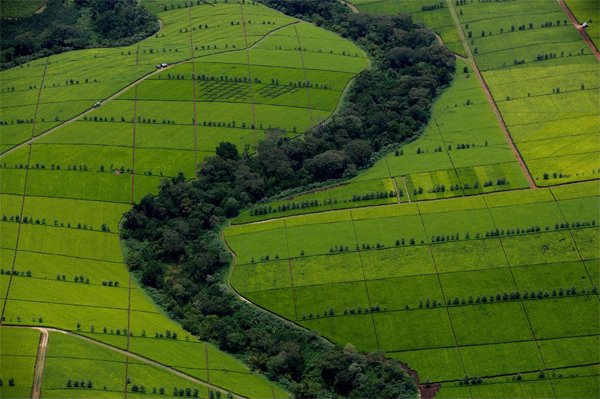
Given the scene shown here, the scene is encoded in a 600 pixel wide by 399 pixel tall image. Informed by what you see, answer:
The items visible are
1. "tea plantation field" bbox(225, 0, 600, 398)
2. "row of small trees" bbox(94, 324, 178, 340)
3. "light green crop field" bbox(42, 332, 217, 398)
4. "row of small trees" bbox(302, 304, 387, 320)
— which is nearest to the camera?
"light green crop field" bbox(42, 332, 217, 398)

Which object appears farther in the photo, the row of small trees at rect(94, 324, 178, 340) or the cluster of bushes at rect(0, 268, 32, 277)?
the cluster of bushes at rect(0, 268, 32, 277)

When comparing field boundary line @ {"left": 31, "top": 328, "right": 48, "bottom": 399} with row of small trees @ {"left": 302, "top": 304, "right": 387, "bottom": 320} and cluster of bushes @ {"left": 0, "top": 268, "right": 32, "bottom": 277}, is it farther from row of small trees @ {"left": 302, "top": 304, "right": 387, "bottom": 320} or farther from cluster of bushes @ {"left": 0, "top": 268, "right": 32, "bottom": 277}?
row of small trees @ {"left": 302, "top": 304, "right": 387, "bottom": 320}

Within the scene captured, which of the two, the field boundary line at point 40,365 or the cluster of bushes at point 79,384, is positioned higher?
the field boundary line at point 40,365

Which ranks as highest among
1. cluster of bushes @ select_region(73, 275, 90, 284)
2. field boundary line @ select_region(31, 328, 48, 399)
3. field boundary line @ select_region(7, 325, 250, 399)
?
field boundary line @ select_region(31, 328, 48, 399)

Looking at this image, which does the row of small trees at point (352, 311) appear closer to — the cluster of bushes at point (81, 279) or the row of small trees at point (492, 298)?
the row of small trees at point (492, 298)

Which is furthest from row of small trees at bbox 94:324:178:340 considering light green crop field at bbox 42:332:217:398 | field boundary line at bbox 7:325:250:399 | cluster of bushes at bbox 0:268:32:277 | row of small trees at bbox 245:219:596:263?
row of small trees at bbox 245:219:596:263

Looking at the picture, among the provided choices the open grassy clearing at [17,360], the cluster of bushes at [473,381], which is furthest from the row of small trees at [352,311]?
the open grassy clearing at [17,360]
